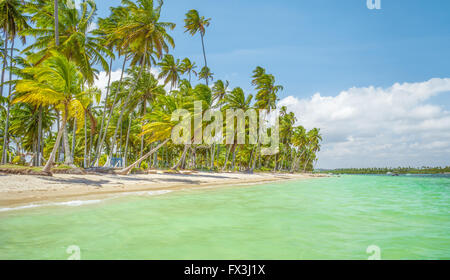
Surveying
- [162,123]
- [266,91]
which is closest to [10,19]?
[162,123]

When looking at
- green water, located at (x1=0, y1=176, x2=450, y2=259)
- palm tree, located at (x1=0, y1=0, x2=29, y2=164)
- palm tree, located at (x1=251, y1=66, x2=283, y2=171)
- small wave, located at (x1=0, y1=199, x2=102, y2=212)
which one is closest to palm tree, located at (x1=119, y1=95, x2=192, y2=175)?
palm tree, located at (x1=0, y1=0, x2=29, y2=164)

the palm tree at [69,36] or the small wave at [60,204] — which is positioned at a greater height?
the palm tree at [69,36]

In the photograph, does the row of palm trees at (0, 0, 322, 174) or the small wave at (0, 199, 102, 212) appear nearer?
the small wave at (0, 199, 102, 212)

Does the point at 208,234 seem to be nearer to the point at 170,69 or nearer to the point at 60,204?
the point at 60,204

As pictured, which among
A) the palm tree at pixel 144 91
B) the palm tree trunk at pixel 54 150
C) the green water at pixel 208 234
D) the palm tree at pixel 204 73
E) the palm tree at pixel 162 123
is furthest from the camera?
the palm tree at pixel 204 73

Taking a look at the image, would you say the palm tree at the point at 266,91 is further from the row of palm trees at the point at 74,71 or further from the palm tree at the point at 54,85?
the palm tree at the point at 54,85

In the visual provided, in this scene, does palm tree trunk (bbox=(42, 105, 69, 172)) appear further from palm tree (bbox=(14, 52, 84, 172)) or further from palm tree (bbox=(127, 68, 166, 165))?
palm tree (bbox=(127, 68, 166, 165))

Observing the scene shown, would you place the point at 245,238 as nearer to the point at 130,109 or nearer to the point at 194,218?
the point at 194,218

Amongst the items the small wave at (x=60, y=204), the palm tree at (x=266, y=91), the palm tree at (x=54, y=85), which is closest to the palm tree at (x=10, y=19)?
the palm tree at (x=54, y=85)

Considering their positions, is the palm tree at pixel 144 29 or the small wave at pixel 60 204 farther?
the palm tree at pixel 144 29

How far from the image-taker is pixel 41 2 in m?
20.0

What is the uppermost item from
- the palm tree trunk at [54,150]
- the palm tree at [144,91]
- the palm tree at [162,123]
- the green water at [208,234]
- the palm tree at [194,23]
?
the palm tree at [194,23]

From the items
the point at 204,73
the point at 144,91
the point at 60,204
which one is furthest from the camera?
the point at 204,73
